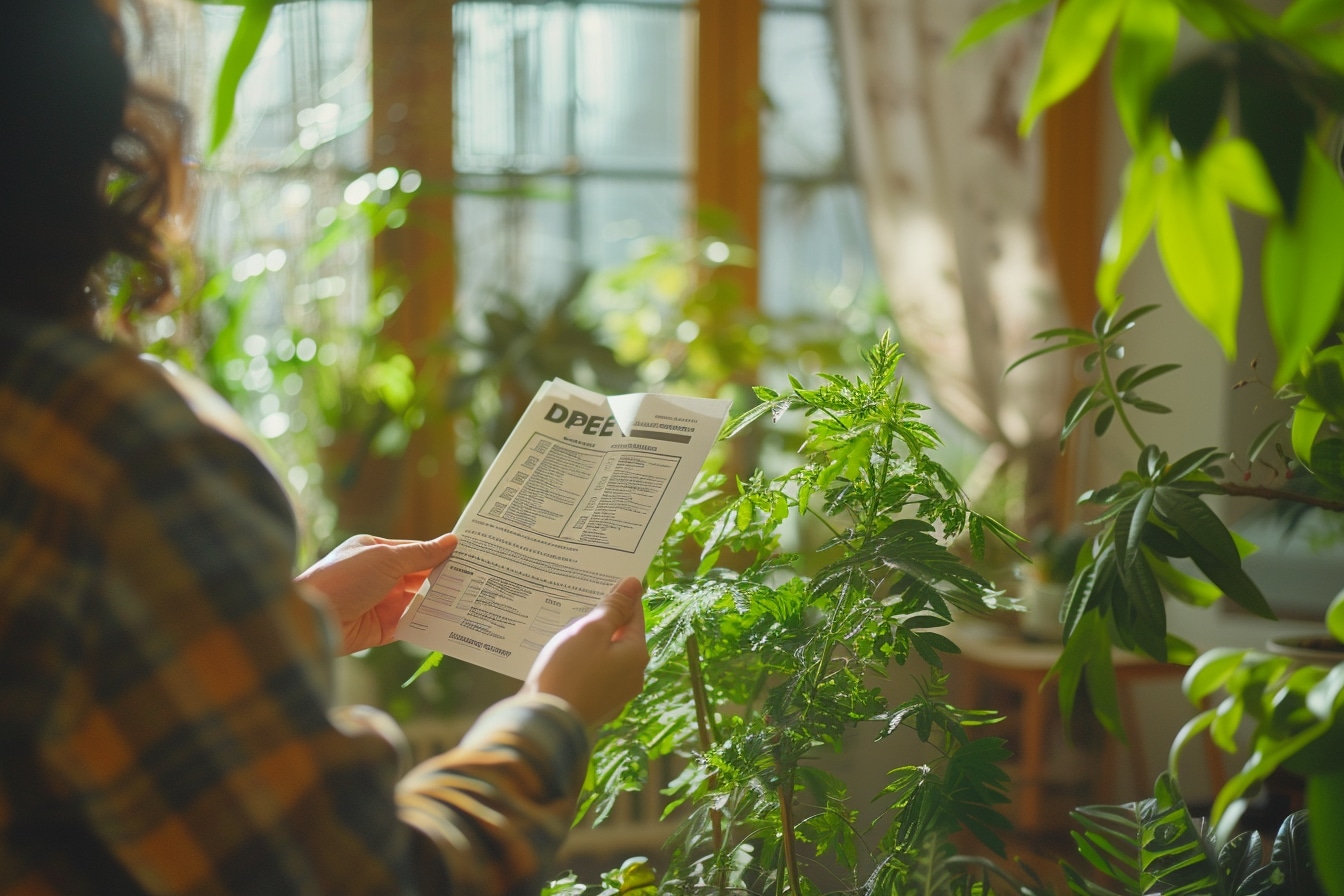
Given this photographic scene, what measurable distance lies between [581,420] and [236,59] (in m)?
0.57

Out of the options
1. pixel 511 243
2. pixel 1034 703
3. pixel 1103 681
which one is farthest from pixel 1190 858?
pixel 511 243

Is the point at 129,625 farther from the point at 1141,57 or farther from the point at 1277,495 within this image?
the point at 1277,495

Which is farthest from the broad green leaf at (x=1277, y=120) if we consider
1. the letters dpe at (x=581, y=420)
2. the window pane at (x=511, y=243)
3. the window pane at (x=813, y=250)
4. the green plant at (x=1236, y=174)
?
the window pane at (x=813, y=250)

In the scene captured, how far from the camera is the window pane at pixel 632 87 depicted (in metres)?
2.76

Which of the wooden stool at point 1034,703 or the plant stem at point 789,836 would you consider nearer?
the plant stem at point 789,836

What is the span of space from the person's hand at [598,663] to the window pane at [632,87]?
2203mm

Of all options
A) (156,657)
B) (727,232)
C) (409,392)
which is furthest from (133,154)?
(727,232)

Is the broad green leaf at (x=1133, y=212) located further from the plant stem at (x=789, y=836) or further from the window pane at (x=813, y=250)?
the window pane at (x=813, y=250)

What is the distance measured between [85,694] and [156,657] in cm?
4

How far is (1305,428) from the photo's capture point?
2.49ft

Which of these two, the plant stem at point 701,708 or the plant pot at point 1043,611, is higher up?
the plant stem at point 701,708

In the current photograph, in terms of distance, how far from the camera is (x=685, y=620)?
739 mm

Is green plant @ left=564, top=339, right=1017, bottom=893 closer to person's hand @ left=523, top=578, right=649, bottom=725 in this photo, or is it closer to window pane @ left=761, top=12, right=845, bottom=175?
person's hand @ left=523, top=578, right=649, bottom=725

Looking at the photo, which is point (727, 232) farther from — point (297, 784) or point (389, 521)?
point (297, 784)
